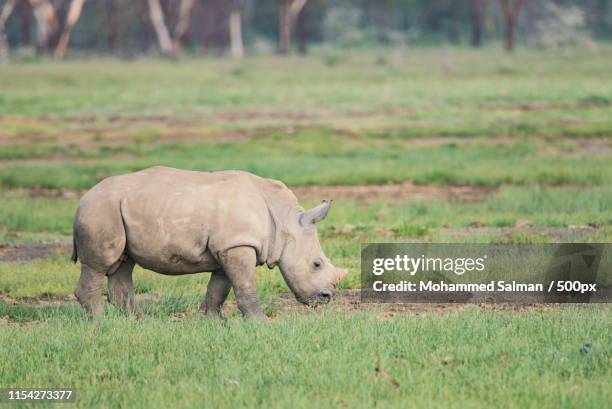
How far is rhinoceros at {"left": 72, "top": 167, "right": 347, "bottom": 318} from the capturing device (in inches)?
353

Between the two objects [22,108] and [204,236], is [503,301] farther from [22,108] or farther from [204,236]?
[22,108]

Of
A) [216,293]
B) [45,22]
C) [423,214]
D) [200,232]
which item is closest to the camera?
[200,232]

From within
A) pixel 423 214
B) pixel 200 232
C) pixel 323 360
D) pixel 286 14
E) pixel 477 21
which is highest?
pixel 200 232

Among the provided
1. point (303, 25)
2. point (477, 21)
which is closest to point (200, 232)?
point (303, 25)

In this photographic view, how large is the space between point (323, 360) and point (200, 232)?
4.81 ft

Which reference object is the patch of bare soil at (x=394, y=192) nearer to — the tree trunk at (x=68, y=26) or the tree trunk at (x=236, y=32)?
Result: the tree trunk at (x=68, y=26)

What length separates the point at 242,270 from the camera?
902cm

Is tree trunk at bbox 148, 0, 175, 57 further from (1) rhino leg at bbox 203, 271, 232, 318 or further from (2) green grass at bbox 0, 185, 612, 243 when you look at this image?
(1) rhino leg at bbox 203, 271, 232, 318

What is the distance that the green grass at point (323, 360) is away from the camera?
24.0ft

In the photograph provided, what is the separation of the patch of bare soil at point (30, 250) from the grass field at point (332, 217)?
0.9 inches

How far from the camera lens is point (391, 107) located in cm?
3241

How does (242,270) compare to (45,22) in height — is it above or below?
above

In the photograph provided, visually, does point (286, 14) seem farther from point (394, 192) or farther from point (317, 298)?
point (317, 298)

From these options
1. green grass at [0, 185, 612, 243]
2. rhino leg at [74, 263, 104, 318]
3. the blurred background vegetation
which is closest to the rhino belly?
rhino leg at [74, 263, 104, 318]
